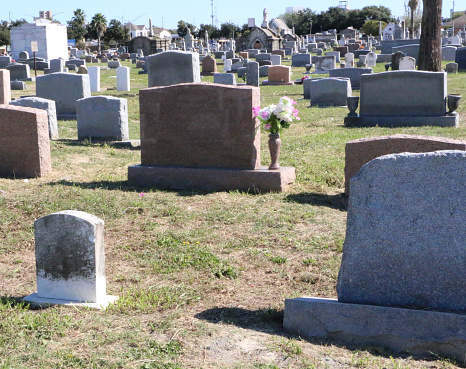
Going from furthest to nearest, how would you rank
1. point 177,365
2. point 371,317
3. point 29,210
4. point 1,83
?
point 1,83 → point 29,210 → point 371,317 → point 177,365

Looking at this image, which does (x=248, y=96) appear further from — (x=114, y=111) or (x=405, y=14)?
(x=405, y=14)

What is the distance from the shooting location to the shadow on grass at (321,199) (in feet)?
22.8

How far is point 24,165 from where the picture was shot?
8.35 meters

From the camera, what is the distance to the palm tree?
72.6 m

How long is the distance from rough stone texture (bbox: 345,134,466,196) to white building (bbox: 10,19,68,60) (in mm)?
39802

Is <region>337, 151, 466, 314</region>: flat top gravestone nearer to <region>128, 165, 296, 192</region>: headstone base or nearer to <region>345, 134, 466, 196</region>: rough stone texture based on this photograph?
<region>345, 134, 466, 196</region>: rough stone texture

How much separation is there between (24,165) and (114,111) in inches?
132

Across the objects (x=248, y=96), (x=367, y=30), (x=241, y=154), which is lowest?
(x=241, y=154)

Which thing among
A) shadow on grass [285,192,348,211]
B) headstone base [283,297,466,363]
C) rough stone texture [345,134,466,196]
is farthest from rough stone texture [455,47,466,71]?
headstone base [283,297,466,363]

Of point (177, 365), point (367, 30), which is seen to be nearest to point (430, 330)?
point (177, 365)

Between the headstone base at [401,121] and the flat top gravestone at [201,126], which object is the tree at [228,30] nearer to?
the headstone base at [401,121]

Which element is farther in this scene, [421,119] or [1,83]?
[1,83]

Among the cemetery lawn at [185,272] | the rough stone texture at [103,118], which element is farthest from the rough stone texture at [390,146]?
the rough stone texture at [103,118]

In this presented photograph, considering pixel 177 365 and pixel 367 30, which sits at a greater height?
pixel 367 30
